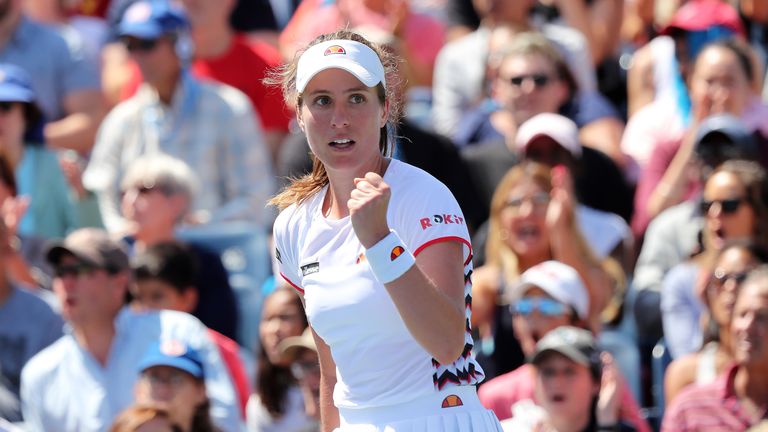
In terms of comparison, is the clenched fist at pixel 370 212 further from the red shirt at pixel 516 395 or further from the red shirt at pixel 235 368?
the red shirt at pixel 235 368

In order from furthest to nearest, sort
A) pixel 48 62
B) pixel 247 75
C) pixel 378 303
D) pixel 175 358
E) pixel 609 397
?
pixel 247 75, pixel 48 62, pixel 175 358, pixel 609 397, pixel 378 303

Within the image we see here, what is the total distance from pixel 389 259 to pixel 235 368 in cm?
398

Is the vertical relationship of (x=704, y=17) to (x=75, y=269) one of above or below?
above

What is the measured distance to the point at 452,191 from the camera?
806 cm

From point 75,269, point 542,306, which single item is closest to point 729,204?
point 542,306

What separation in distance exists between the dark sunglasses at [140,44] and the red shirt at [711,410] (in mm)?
3945

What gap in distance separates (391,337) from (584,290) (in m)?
3.29

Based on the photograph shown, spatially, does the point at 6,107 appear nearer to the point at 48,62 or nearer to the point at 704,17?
the point at 48,62

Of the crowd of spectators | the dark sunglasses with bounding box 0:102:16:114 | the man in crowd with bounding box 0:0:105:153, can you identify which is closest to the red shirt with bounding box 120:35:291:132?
the crowd of spectators

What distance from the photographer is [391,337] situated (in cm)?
370

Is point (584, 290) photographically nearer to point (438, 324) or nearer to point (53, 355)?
point (53, 355)

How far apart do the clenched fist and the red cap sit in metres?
5.55

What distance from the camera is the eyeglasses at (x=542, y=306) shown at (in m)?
6.77

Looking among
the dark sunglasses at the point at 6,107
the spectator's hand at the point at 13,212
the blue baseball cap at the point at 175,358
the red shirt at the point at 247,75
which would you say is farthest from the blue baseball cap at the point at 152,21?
the blue baseball cap at the point at 175,358
